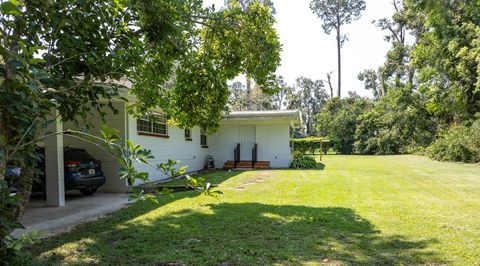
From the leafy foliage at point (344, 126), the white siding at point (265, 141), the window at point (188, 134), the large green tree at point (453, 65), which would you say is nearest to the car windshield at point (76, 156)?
the window at point (188, 134)

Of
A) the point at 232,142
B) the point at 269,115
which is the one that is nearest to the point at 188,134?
the point at 232,142

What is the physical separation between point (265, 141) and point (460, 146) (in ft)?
35.1

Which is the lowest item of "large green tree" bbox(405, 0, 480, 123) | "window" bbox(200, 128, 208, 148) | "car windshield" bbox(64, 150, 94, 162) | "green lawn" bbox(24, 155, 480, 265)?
"green lawn" bbox(24, 155, 480, 265)

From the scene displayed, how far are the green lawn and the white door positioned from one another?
913cm

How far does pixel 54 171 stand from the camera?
26.4 ft

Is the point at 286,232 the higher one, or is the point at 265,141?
the point at 265,141

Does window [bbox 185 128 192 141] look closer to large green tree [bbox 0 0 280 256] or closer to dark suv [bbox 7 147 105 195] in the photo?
dark suv [bbox 7 147 105 195]

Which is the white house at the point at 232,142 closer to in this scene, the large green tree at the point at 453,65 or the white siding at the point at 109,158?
the white siding at the point at 109,158

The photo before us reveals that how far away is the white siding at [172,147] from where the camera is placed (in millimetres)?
11078

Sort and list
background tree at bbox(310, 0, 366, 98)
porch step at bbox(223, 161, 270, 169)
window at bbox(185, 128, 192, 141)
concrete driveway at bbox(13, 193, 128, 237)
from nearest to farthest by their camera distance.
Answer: concrete driveway at bbox(13, 193, 128, 237)
window at bbox(185, 128, 192, 141)
porch step at bbox(223, 161, 270, 169)
background tree at bbox(310, 0, 366, 98)

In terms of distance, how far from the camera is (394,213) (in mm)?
6562

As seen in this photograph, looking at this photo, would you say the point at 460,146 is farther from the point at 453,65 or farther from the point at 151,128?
the point at 151,128

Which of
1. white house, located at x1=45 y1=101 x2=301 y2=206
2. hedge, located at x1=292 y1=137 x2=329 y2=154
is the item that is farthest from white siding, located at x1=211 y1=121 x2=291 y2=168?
hedge, located at x1=292 y1=137 x2=329 y2=154

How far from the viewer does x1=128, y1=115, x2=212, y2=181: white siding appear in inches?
436
